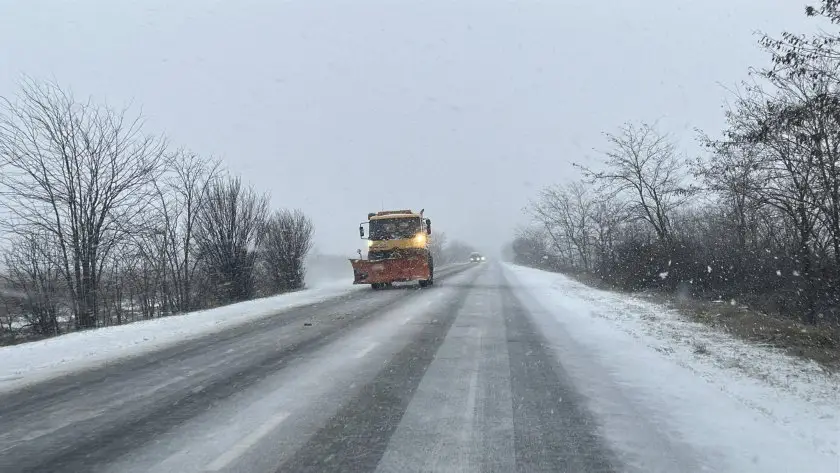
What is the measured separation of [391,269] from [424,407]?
1722 cm

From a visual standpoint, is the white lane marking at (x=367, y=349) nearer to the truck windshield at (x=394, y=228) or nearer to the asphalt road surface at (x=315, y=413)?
the asphalt road surface at (x=315, y=413)

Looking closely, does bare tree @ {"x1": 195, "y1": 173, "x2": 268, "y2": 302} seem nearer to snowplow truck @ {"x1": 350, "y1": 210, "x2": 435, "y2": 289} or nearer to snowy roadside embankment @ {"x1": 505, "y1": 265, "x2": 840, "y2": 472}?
snowplow truck @ {"x1": 350, "y1": 210, "x2": 435, "y2": 289}

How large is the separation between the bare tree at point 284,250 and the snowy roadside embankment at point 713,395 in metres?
19.7

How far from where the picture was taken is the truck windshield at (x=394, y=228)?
22484mm

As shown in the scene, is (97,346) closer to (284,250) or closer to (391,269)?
(391,269)

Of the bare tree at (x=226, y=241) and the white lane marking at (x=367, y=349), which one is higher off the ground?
the bare tree at (x=226, y=241)

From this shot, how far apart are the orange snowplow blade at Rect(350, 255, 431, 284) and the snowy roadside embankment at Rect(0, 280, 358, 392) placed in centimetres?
832

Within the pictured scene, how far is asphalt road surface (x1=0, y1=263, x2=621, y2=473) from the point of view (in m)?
3.73

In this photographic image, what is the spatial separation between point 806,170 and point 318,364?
1194cm

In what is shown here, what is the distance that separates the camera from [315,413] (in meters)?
4.83

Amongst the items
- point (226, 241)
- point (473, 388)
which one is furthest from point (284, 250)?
point (473, 388)

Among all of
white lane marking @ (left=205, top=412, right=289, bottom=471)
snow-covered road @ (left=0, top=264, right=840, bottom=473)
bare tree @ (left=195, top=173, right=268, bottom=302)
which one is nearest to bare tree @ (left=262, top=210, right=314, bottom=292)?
bare tree @ (left=195, top=173, right=268, bottom=302)

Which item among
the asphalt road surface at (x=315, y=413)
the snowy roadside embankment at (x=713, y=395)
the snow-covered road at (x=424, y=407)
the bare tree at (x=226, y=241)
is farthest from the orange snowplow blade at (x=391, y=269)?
the asphalt road surface at (x=315, y=413)

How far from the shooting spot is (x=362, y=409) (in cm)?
495
